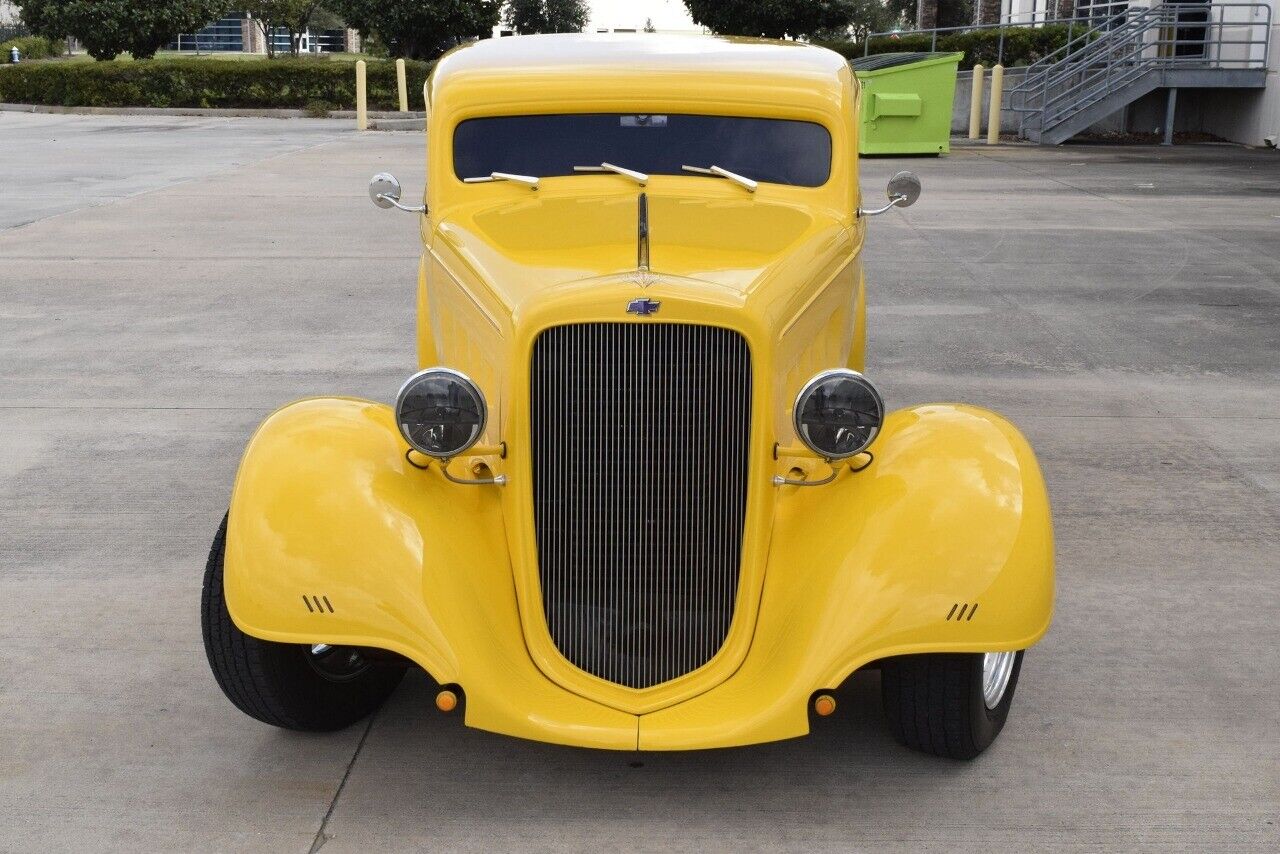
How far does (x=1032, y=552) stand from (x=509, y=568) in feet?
4.65

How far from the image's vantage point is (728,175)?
197 inches

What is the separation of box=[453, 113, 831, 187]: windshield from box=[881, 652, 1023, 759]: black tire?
6.65 ft

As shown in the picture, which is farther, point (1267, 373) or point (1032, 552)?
point (1267, 373)

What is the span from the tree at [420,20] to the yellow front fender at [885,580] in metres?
34.0

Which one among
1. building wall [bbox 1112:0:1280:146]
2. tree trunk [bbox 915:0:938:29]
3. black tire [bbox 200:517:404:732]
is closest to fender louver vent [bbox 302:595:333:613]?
black tire [bbox 200:517:404:732]

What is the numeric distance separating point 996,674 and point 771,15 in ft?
111

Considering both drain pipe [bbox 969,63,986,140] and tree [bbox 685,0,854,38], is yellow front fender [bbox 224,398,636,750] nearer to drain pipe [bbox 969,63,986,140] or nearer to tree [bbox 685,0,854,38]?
drain pipe [bbox 969,63,986,140]

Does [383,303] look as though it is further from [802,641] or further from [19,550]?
[802,641]

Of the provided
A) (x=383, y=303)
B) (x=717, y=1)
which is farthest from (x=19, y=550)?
(x=717, y=1)

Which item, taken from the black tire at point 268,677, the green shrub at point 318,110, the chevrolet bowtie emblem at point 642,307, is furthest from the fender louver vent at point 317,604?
the green shrub at point 318,110

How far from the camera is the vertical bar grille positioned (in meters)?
3.70

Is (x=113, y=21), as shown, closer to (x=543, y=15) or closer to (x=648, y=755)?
(x=543, y=15)

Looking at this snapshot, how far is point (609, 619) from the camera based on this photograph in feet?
12.5

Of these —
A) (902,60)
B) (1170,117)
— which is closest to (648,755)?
(902,60)
